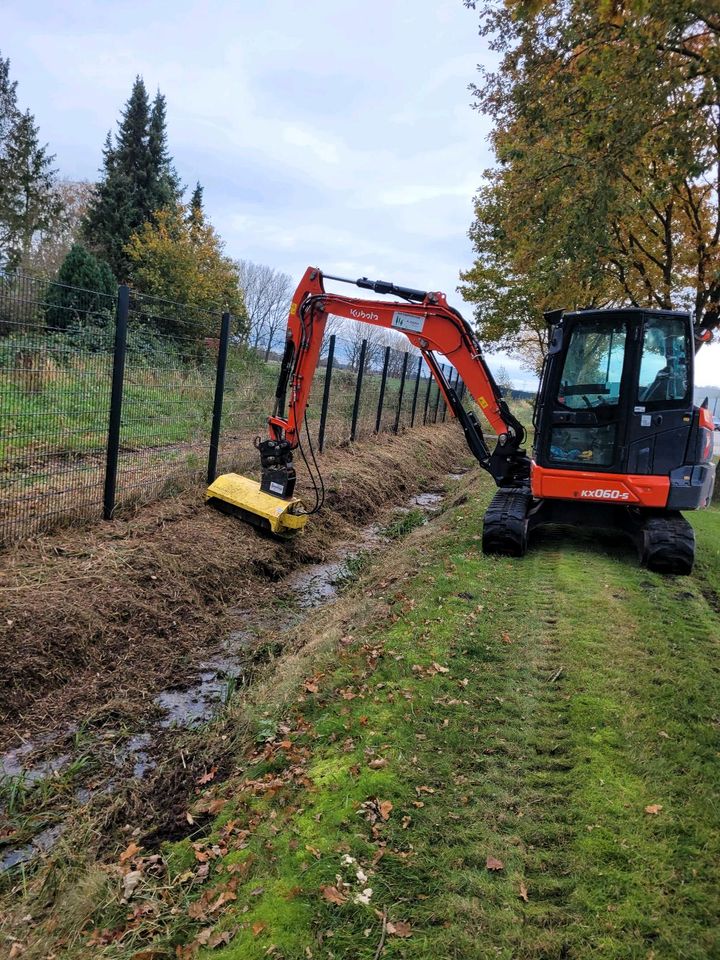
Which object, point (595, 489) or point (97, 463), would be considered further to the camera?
point (595, 489)

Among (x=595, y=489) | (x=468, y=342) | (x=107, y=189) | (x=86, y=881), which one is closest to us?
(x=86, y=881)

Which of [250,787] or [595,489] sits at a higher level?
[595,489]

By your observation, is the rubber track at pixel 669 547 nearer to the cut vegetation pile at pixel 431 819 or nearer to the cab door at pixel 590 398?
the cab door at pixel 590 398

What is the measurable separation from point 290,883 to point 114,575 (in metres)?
3.44

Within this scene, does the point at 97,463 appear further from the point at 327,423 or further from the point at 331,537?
the point at 327,423

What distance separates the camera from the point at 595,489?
682cm

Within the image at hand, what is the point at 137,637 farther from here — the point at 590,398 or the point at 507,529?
the point at 590,398

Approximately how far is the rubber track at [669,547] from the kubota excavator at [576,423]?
14mm

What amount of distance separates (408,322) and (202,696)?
4.82 m

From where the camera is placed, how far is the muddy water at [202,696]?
3.43 m

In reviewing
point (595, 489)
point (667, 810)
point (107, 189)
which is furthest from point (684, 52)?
point (107, 189)

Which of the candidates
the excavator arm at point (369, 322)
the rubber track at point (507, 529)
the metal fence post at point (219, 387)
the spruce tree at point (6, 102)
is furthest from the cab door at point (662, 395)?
the spruce tree at point (6, 102)

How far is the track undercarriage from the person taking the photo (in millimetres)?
6488

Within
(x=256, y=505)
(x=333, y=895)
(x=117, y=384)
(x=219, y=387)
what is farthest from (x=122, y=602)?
(x=219, y=387)
